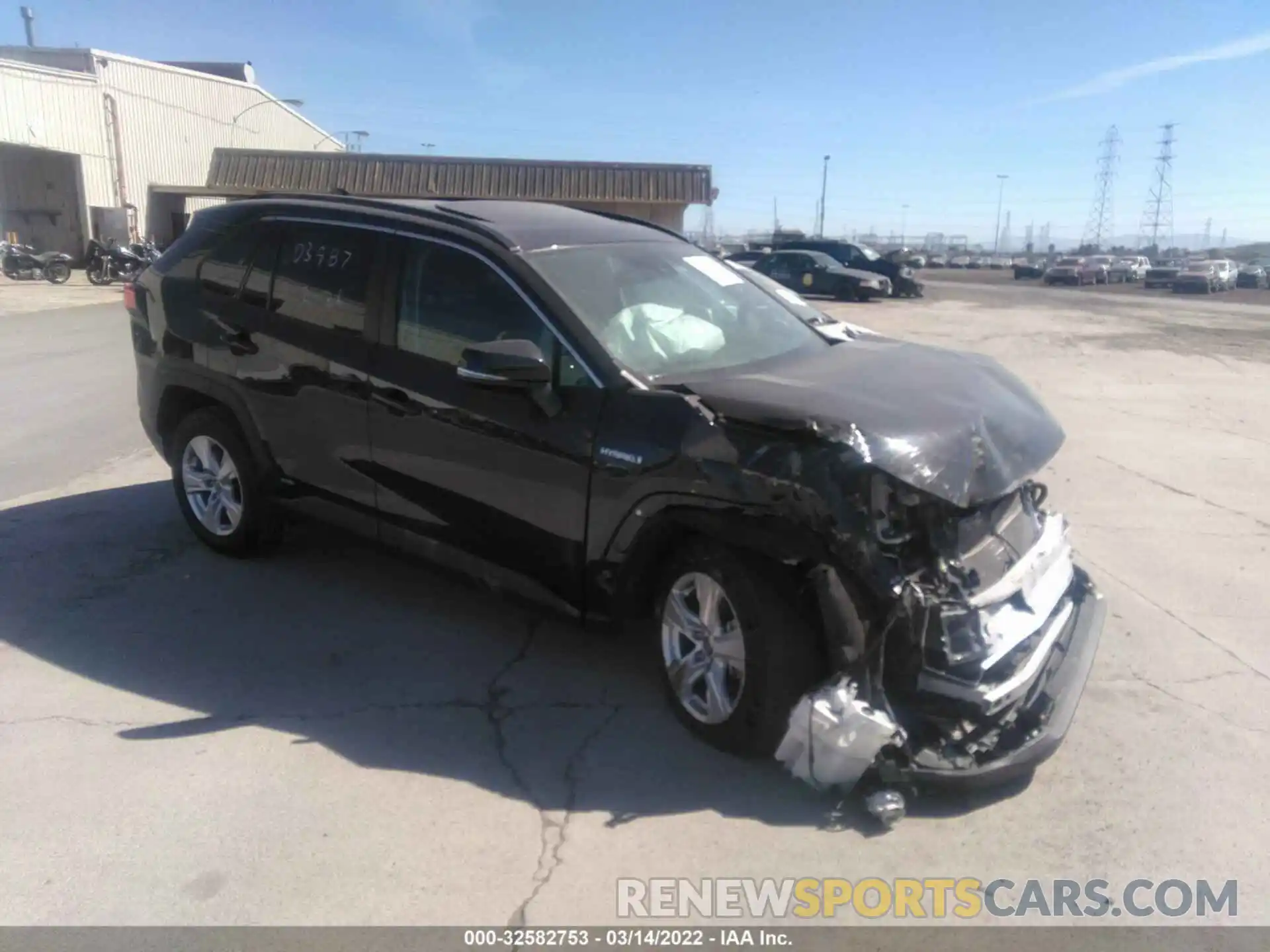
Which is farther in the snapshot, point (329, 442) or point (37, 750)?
point (329, 442)

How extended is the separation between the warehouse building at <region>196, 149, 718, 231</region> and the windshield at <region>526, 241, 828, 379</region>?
3024 cm

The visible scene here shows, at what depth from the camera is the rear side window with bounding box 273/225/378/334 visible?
15.6 feet

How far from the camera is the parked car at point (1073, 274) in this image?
51281mm

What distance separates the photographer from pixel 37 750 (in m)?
3.79

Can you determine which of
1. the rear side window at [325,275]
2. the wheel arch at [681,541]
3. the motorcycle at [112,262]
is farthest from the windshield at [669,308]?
the motorcycle at [112,262]

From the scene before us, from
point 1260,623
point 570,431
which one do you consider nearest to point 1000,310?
point 1260,623

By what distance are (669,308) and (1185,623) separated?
3.00 meters

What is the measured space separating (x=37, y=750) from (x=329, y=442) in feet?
5.82

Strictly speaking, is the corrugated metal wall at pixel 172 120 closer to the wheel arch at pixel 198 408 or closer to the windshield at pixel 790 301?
the wheel arch at pixel 198 408

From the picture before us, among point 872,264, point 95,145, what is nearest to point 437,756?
point 872,264

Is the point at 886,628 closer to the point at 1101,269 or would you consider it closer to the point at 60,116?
the point at 60,116

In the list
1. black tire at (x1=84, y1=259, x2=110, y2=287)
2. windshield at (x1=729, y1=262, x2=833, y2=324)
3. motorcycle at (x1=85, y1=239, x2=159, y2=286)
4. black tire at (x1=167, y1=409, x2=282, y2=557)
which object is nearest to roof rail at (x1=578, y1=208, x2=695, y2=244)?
windshield at (x1=729, y1=262, x2=833, y2=324)

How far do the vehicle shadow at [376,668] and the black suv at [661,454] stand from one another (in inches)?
8.7
